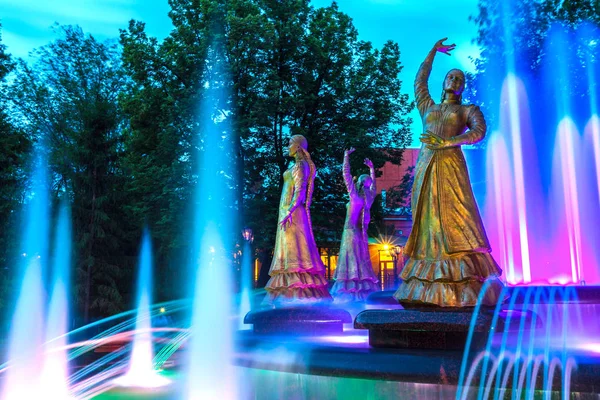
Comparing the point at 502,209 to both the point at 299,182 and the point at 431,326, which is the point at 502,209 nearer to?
the point at 299,182

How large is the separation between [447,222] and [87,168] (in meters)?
24.6

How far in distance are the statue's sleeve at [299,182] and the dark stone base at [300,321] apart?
3.23 m

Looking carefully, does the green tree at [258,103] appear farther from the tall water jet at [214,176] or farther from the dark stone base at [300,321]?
the dark stone base at [300,321]

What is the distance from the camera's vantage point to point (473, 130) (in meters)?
6.48

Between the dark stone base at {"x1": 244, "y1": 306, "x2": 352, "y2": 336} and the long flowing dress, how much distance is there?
105 inches

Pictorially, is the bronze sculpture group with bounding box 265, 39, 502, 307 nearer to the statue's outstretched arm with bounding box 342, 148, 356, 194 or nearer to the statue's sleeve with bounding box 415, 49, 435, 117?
the statue's sleeve with bounding box 415, 49, 435, 117

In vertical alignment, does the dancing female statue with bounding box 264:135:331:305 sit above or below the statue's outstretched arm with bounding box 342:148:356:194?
below

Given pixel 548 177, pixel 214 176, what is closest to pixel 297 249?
pixel 548 177

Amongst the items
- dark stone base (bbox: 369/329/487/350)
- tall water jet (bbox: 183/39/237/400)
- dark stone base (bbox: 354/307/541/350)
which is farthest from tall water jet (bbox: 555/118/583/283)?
tall water jet (bbox: 183/39/237/400)

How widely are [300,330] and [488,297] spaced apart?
2.62 m

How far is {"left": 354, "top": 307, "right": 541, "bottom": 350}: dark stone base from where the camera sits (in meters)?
5.36

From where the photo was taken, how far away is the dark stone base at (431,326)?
5363mm

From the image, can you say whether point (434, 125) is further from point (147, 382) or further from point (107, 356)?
point (107, 356)

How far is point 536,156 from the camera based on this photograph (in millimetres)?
19375
